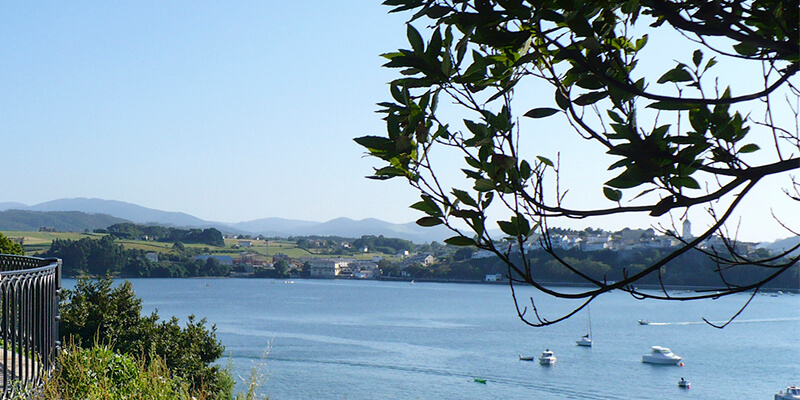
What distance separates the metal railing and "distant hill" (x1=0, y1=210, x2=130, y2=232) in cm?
12193

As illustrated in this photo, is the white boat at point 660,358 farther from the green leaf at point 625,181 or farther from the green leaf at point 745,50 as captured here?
the green leaf at point 625,181

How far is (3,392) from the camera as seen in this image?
12.2 feet

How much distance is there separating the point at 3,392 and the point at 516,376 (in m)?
35.3

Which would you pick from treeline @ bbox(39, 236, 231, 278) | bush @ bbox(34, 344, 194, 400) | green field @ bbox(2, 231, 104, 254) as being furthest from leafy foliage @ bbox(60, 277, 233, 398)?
green field @ bbox(2, 231, 104, 254)

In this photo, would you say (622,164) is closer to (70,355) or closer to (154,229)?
(70,355)

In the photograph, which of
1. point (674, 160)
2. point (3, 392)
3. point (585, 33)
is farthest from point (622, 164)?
point (3, 392)

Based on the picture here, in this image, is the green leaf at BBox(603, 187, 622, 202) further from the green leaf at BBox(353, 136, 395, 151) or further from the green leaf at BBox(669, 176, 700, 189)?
the green leaf at BBox(353, 136, 395, 151)

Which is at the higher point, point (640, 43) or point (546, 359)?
point (640, 43)

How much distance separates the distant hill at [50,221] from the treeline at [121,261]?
28.5 metres

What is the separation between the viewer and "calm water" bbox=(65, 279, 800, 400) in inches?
1330

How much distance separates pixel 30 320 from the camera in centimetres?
420

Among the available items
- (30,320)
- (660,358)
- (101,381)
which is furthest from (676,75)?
(660,358)

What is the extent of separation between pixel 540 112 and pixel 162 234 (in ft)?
356

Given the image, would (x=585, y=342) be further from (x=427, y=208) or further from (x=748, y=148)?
(x=427, y=208)
